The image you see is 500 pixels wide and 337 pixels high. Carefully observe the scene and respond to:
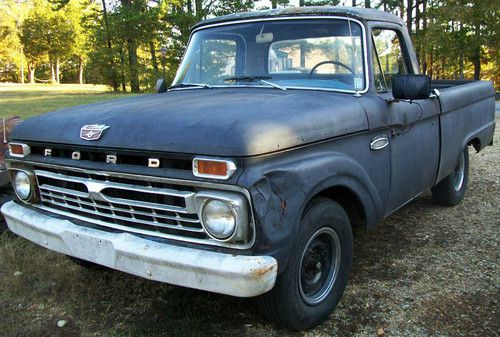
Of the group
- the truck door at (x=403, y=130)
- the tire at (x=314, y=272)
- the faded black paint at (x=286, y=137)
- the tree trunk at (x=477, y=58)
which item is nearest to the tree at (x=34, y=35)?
the tree trunk at (x=477, y=58)

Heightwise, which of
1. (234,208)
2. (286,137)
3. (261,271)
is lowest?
(261,271)

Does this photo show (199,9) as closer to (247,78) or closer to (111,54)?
(111,54)

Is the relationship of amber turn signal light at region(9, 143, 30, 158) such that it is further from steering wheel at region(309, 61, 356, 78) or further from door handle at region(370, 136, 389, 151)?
door handle at region(370, 136, 389, 151)

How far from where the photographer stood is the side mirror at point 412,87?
316 centimetres

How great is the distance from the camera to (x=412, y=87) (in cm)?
320

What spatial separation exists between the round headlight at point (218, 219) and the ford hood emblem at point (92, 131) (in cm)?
76

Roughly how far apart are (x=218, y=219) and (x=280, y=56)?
1.79 metres

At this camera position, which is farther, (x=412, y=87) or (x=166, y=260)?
(x=412, y=87)

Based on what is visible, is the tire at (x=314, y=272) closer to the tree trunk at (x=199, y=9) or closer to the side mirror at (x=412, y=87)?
the side mirror at (x=412, y=87)

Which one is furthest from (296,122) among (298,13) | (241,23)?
(241,23)

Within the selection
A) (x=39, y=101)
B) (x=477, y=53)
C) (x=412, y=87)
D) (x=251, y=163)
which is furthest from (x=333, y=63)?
(x=477, y=53)

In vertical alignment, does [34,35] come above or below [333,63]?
above

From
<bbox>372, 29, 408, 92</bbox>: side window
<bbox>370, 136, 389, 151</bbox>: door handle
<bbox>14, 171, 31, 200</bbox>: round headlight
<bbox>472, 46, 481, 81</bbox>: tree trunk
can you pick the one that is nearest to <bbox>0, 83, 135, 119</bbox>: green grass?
<bbox>14, 171, 31, 200</bbox>: round headlight

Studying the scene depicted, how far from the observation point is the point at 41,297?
11.1 feet
